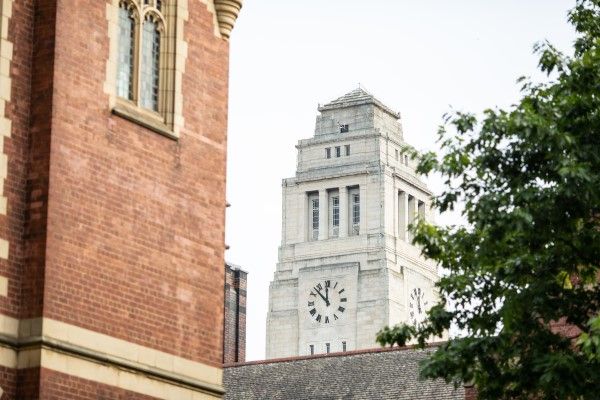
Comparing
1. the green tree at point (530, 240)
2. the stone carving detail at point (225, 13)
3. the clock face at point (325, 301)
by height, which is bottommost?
the green tree at point (530, 240)

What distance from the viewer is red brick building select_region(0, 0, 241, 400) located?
26.6 m

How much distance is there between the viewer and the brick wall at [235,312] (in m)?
85.3

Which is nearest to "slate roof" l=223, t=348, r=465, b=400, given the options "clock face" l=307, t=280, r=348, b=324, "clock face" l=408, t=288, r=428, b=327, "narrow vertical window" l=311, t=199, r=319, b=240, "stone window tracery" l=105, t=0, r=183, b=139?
"stone window tracery" l=105, t=0, r=183, b=139

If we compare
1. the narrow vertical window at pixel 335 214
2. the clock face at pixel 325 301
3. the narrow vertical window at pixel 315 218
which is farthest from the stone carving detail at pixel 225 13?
the narrow vertical window at pixel 315 218

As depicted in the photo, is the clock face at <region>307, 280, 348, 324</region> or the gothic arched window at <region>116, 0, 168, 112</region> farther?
the clock face at <region>307, 280, 348, 324</region>

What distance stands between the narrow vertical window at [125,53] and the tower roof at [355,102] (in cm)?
15033

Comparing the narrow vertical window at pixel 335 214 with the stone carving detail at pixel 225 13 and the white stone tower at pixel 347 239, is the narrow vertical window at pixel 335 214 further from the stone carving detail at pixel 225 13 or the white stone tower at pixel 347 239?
the stone carving detail at pixel 225 13

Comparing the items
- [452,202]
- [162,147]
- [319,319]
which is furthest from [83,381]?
[319,319]

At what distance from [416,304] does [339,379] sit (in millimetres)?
116498

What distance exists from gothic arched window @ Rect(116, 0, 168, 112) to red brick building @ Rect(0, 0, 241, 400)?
2 centimetres

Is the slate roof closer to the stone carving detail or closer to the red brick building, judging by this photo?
the stone carving detail

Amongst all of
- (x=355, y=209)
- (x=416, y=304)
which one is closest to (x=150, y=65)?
(x=416, y=304)

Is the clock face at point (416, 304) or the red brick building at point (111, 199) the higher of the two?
the clock face at point (416, 304)

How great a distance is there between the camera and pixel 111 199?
2797cm
